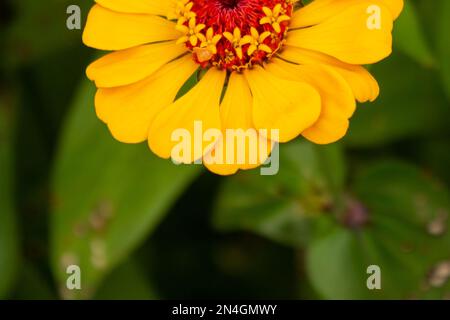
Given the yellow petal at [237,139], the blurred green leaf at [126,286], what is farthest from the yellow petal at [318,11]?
the blurred green leaf at [126,286]

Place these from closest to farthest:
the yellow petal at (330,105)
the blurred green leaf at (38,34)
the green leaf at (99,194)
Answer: the yellow petal at (330,105) → the green leaf at (99,194) → the blurred green leaf at (38,34)

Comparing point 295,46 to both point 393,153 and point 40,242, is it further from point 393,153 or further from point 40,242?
point 40,242

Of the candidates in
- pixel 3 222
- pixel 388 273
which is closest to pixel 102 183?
pixel 3 222

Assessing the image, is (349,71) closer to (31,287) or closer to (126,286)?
(126,286)

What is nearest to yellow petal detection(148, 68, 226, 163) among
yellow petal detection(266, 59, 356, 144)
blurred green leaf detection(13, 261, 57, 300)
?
yellow petal detection(266, 59, 356, 144)

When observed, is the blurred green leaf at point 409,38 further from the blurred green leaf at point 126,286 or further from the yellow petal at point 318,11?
the blurred green leaf at point 126,286

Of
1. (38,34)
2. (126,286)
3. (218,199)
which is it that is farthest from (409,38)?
(38,34)
